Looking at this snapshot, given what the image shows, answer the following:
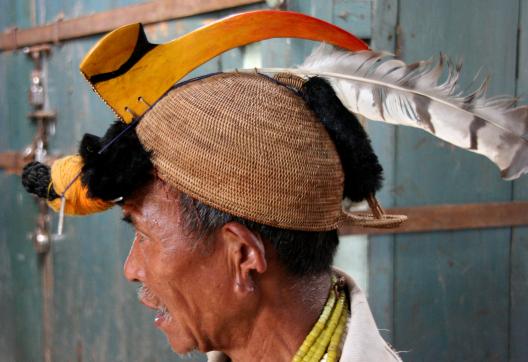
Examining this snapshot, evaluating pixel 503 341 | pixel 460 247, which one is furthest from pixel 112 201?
pixel 503 341

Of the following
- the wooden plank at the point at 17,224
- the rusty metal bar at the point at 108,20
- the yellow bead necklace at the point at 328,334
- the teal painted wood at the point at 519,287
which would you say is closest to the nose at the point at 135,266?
the yellow bead necklace at the point at 328,334

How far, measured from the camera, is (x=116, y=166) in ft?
3.98

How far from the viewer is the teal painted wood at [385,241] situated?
2.26 metres

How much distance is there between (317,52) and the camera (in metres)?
1.36

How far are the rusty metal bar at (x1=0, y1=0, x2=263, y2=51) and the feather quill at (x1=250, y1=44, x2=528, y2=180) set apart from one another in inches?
48.3

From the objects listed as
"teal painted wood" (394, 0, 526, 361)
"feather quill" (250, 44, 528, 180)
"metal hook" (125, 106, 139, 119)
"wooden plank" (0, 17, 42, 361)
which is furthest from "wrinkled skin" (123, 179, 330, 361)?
"wooden plank" (0, 17, 42, 361)

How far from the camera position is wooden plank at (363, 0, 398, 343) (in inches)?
89.1

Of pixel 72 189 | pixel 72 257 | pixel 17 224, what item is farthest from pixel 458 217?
pixel 17 224

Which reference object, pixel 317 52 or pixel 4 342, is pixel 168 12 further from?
pixel 4 342

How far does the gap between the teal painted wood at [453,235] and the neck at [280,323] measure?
119 cm

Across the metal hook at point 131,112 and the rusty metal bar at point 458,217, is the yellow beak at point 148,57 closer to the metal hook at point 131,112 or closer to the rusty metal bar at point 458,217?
the metal hook at point 131,112

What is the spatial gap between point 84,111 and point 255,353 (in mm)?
2812

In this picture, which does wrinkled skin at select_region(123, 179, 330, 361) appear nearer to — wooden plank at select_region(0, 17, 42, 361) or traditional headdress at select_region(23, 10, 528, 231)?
traditional headdress at select_region(23, 10, 528, 231)

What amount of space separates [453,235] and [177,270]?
1.59 metres
